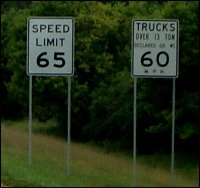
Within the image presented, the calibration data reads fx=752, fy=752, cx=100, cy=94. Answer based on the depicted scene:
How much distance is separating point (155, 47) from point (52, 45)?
2114mm

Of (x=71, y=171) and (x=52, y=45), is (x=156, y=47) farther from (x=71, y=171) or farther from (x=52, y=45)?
(x=71, y=171)

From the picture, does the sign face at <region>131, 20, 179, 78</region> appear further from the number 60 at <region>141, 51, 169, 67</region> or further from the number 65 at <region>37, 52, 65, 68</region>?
the number 65 at <region>37, 52, 65, 68</region>

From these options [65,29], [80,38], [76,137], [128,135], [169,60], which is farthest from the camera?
[76,137]

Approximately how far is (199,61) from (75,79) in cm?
852

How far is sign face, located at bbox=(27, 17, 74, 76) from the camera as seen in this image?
14430 mm

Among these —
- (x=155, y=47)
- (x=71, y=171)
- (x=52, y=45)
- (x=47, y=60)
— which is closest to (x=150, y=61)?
(x=155, y=47)

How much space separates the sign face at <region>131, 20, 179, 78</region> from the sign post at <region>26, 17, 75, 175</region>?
4.89ft

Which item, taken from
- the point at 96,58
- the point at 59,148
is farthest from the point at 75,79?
the point at 59,148

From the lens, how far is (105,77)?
98.2ft

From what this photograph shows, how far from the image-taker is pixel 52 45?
14391mm

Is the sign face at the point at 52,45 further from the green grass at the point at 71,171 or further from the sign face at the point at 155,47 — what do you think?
the green grass at the point at 71,171

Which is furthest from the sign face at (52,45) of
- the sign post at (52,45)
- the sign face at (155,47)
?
the sign face at (155,47)

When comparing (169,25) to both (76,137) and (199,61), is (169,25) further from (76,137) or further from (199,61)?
(76,137)

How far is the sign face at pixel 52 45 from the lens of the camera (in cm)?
1443
